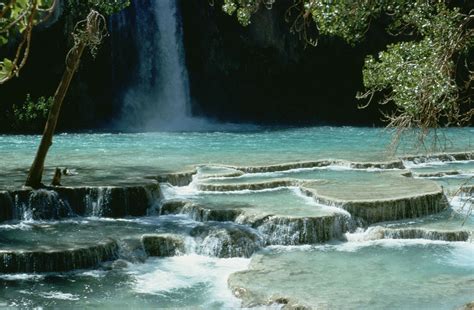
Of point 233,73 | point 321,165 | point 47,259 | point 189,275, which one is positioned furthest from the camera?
point 233,73

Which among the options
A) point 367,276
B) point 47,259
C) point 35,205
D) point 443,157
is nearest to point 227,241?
point 367,276

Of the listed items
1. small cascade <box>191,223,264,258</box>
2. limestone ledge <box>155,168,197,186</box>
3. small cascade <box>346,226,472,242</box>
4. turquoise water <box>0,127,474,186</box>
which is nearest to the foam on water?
small cascade <box>191,223,264,258</box>

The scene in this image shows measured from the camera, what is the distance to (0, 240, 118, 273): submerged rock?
11094mm

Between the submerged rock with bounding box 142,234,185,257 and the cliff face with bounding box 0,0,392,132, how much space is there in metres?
17.8

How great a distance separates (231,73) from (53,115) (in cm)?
1971

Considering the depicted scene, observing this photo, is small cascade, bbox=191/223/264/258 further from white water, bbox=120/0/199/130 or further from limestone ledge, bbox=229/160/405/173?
white water, bbox=120/0/199/130

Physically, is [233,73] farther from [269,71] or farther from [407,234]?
[407,234]

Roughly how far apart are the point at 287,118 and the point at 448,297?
24.6m

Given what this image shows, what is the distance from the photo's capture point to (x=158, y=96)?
32344 millimetres

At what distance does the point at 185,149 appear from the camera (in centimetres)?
2158

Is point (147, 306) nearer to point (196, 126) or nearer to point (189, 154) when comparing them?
point (189, 154)

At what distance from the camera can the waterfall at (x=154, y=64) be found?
31.9 metres

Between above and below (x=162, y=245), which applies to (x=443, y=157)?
above

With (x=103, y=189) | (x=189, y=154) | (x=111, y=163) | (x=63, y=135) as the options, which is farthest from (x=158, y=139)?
(x=103, y=189)
